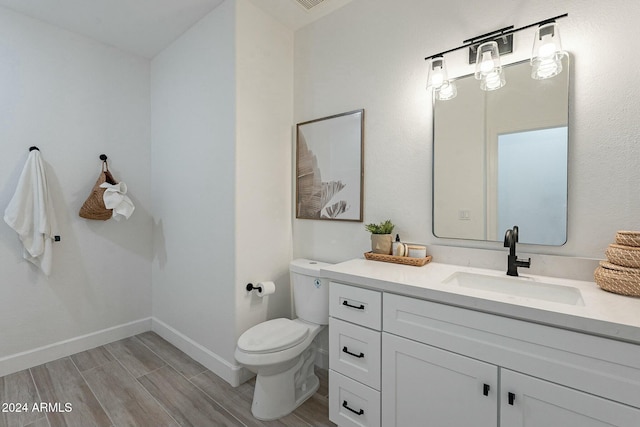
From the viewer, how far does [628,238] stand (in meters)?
1.12

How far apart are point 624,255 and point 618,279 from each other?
0.10 m

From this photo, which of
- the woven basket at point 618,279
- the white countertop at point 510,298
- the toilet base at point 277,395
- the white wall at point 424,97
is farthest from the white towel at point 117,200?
the woven basket at point 618,279

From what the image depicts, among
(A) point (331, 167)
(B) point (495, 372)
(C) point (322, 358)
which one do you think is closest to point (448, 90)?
(A) point (331, 167)

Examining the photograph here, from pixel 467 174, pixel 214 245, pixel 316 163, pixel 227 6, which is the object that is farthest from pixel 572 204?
pixel 227 6

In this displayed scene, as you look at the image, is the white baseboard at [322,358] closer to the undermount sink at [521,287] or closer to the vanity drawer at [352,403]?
the vanity drawer at [352,403]

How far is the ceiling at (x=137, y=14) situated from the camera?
200cm

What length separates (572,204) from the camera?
1.32m

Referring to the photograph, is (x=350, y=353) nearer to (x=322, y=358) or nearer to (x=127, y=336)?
(x=322, y=358)

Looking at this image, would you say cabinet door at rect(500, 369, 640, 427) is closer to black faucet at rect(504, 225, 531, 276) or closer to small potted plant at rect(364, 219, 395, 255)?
black faucet at rect(504, 225, 531, 276)

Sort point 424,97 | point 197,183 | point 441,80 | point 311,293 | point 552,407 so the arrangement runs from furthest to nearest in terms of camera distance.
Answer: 1. point 197,183
2. point 311,293
3. point 424,97
4. point 441,80
5. point 552,407

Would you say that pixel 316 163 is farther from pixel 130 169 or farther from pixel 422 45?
pixel 130 169

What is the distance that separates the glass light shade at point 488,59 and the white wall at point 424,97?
0.36ft

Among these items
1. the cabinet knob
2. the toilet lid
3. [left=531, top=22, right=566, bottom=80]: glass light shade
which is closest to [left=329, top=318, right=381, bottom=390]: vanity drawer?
the toilet lid

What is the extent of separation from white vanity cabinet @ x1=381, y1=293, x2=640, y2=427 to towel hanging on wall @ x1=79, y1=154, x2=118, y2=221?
92.8 inches
